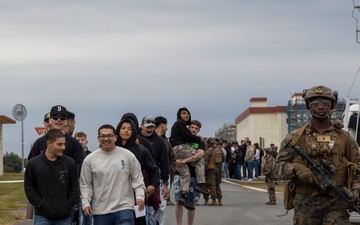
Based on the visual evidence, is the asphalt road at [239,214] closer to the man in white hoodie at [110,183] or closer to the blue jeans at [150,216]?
the blue jeans at [150,216]

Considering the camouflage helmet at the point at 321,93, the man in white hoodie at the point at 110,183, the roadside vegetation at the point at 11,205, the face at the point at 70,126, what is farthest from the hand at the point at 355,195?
the roadside vegetation at the point at 11,205

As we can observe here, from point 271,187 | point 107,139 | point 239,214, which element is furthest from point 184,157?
point 271,187

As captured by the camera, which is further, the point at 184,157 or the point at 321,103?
the point at 184,157

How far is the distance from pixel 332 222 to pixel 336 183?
1.20ft

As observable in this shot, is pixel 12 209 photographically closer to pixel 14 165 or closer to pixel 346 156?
pixel 346 156

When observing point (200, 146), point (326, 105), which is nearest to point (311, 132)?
point (326, 105)

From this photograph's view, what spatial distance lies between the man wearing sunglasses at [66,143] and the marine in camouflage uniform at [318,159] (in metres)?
2.82

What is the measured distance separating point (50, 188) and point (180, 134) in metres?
5.51

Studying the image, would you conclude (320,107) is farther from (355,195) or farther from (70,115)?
(70,115)

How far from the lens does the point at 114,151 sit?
33.8 feet

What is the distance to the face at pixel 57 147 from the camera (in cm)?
1012

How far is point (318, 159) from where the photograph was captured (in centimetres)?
907

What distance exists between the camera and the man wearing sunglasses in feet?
36.2

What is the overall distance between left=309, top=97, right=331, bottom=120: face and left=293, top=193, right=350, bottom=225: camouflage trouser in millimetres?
730
